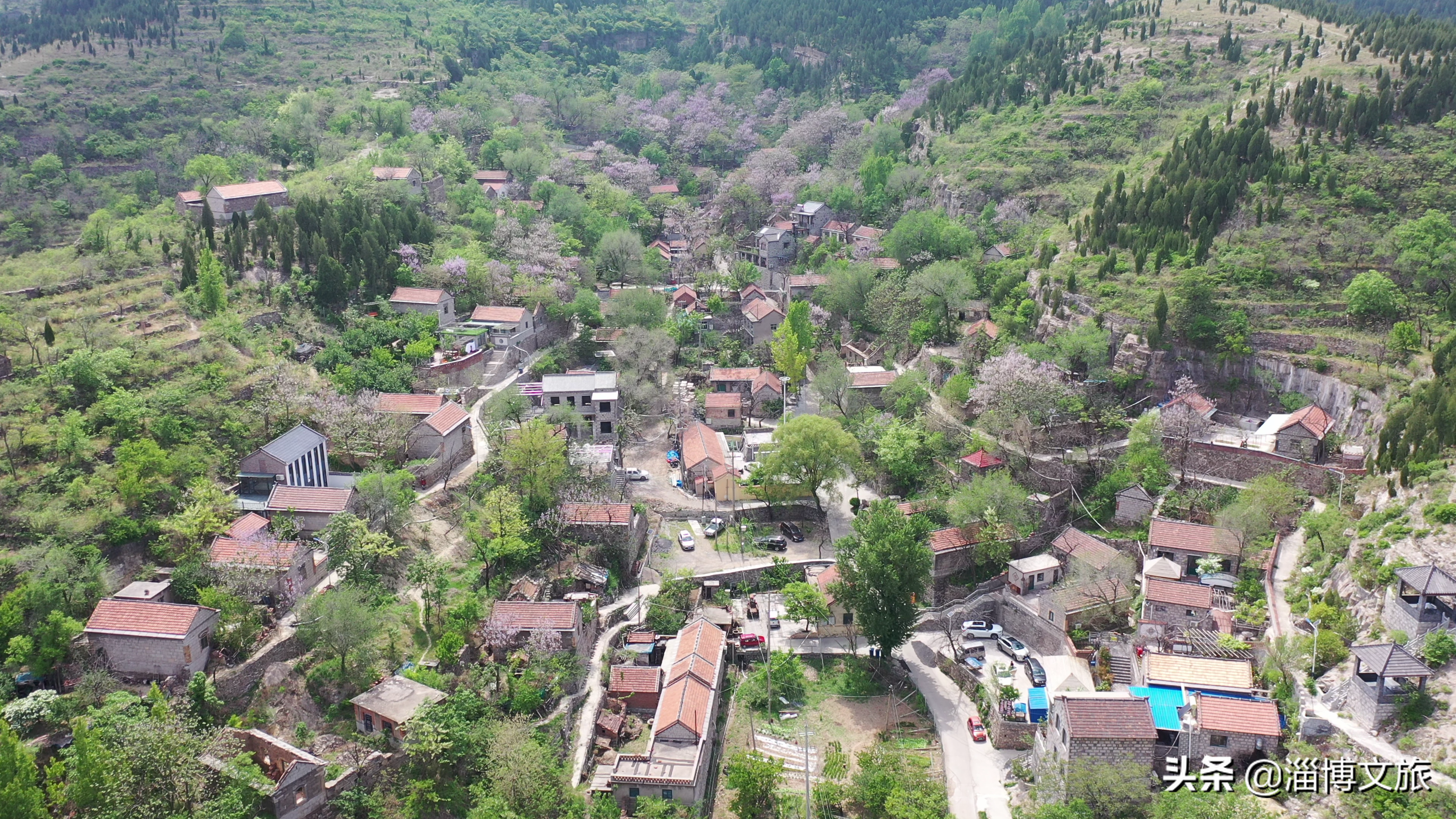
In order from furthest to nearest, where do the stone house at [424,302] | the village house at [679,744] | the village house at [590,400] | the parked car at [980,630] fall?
1. the stone house at [424,302]
2. the village house at [590,400]
3. the parked car at [980,630]
4. the village house at [679,744]

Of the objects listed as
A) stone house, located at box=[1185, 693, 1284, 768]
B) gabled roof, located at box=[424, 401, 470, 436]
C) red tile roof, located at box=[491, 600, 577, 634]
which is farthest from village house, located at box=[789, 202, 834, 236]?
stone house, located at box=[1185, 693, 1284, 768]

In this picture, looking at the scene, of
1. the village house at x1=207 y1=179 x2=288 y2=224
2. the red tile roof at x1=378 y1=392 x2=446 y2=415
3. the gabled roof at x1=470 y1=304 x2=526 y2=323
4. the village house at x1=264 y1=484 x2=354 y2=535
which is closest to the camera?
the village house at x1=264 y1=484 x2=354 y2=535

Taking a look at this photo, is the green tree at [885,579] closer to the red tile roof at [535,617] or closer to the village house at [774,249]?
the red tile roof at [535,617]

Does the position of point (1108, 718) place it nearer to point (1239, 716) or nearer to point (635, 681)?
point (1239, 716)

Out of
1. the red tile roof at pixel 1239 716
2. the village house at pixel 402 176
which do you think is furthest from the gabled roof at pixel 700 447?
the village house at pixel 402 176

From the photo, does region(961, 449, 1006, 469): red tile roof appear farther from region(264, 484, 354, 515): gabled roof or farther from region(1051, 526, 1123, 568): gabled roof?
region(264, 484, 354, 515): gabled roof
